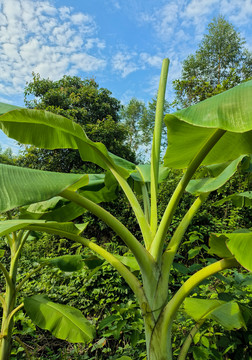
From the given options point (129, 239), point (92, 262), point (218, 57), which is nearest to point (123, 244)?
point (92, 262)

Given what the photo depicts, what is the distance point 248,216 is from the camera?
3.73m

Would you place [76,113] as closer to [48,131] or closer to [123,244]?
[123,244]

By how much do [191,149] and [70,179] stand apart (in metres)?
0.56

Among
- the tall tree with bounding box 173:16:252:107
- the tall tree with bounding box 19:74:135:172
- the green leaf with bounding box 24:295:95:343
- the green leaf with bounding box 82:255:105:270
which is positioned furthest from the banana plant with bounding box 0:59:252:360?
the tall tree with bounding box 173:16:252:107

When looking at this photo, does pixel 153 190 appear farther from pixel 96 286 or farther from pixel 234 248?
pixel 96 286

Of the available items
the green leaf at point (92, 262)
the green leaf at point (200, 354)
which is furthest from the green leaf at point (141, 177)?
the green leaf at point (200, 354)

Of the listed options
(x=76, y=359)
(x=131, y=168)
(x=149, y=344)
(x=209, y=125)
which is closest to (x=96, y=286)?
(x=76, y=359)

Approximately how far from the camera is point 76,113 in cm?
753

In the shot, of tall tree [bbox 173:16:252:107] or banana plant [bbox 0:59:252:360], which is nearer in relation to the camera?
banana plant [bbox 0:59:252:360]

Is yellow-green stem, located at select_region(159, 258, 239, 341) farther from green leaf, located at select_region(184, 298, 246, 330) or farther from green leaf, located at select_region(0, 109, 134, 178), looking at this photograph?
green leaf, located at select_region(0, 109, 134, 178)

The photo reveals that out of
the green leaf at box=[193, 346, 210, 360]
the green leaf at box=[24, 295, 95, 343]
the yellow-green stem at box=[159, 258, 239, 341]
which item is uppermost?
the yellow-green stem at box=[159, 258, 239, 341]

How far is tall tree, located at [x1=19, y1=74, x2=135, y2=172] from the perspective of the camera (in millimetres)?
6811

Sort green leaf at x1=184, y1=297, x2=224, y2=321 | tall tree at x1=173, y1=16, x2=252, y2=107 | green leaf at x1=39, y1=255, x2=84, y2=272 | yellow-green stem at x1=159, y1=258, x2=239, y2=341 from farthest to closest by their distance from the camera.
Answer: tall tree at x1=173, y1=16, x2=252, y2=107 < green leaf at x1=39, y1=255, x2=84, y2=272 < green leaf at x1=184, y1=297, x2=224, y2=321 < yellow-green stem at x1=159, y1=258, x2=239, y2=341

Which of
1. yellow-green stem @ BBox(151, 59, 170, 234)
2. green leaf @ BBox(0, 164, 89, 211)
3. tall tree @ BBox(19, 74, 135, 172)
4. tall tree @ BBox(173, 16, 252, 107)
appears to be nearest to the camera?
green leaf @ BBox(0, 164, 89, 211)
